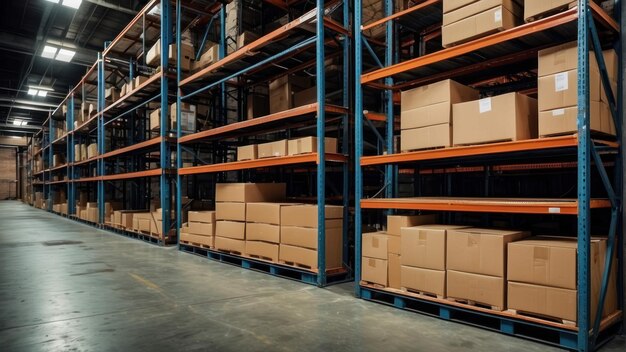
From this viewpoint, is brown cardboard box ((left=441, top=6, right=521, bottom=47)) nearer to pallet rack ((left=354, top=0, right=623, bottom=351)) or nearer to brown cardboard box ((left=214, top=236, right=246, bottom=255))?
pallet rack ((left=354, top=0, right=623, bottom=351))

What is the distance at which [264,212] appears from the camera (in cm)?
623

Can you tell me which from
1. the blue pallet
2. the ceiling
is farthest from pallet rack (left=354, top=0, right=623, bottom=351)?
the ceiling

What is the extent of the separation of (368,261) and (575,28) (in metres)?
3.08

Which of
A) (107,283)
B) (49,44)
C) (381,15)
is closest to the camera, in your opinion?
(107,283)

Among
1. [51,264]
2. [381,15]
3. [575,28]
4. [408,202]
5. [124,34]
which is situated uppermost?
[124,34]

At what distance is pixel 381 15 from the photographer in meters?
6.09

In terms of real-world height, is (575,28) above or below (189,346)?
above

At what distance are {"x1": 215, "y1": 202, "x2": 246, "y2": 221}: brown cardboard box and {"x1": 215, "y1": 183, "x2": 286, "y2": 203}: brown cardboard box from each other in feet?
0.25

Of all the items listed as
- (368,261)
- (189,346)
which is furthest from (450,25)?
(189,346)

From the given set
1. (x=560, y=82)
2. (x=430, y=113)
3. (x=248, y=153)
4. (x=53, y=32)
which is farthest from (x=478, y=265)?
(x=53, y=32)

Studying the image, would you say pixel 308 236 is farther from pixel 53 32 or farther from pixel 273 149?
pixel 53 32

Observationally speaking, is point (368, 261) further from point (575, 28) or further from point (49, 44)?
point (49, 44)

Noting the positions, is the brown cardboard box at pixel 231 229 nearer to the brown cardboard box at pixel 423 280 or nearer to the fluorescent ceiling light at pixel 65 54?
the brown cardboard box at pixel 423 280

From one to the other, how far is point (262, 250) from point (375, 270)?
2.19 meters
